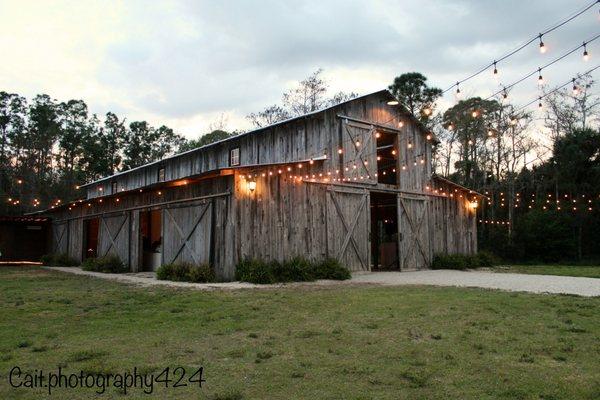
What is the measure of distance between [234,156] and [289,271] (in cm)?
790

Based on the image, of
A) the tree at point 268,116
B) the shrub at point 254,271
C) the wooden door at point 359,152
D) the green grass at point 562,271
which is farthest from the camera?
the tree at point 268,116

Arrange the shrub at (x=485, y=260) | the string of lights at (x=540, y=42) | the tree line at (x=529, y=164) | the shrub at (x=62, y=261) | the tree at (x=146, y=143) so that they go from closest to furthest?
the string of lights at (x=540, y=42), the shrub at (x=485, y=260), the shrub at (x=62, y=261), the tree line at (x=529, y=164), the tree at (x=146, y=143)

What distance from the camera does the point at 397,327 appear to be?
254 inches

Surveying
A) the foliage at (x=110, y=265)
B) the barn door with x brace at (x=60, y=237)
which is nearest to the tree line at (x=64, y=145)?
the barn door with x brace at (x=60, y=237)

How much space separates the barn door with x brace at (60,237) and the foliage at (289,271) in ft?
57.7

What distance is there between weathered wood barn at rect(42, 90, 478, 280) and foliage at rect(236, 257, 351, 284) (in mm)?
398

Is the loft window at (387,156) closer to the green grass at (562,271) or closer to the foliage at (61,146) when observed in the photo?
the green grass at (562,271)

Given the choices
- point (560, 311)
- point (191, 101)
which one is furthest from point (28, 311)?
point (191, 101)

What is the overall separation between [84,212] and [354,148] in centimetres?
1522

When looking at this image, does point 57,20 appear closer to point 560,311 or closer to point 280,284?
point 280,284

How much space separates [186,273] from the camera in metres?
14.0

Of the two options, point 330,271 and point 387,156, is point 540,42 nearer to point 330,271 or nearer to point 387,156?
point 330,271

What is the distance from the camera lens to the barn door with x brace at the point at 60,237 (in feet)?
86.8

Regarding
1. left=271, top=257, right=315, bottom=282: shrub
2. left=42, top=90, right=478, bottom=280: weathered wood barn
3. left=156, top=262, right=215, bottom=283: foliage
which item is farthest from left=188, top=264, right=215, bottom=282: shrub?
left=271, top=257, right=315, bottom=282: shrub
